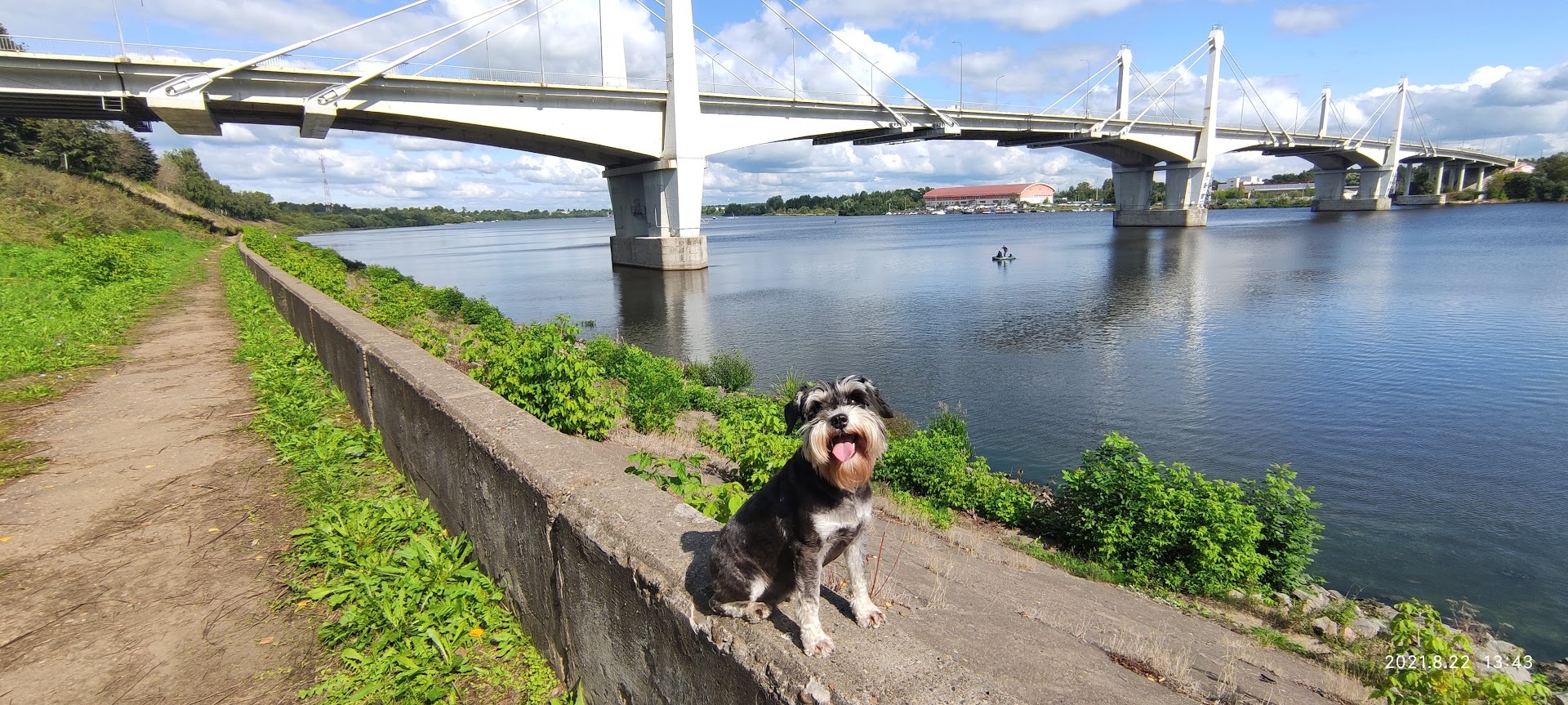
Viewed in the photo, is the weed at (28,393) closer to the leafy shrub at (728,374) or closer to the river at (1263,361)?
the leafy shrub at (728,374)

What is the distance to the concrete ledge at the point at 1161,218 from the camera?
7638 centimetres

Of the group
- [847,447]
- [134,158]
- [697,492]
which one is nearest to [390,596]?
[697,492]

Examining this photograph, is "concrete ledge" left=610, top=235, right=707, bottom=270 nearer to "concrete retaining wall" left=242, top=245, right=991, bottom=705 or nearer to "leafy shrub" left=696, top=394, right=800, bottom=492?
"leafy shrub" left=696, top=394, right=800, bottom=492

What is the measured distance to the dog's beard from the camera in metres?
2.36

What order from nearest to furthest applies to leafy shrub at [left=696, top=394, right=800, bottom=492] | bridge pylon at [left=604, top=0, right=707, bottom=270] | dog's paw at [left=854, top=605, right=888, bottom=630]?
dog's paw at [left=854, top=605, right=888, bottom=630]
leafy shrub at [left=696, top=394, right=800, bottom=492]
bridge pylon at [left=604, top=0, right=707, bottom=270]

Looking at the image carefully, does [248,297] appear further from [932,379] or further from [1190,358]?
[1190,358]

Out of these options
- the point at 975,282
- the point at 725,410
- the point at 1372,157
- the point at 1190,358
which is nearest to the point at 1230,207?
the point at 1372,157

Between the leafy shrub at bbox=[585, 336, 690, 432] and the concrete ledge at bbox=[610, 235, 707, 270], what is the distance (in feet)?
93.3

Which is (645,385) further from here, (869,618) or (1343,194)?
(1343,194)

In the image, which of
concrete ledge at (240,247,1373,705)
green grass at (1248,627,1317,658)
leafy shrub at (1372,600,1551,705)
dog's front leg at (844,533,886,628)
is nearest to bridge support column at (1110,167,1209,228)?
green grass at (1248,627,1317,658)

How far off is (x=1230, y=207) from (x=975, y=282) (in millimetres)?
140354

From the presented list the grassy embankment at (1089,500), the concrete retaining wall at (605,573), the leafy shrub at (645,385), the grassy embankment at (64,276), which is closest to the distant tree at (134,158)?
the grassy embankment at (64,276)

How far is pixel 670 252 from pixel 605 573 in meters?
44.5

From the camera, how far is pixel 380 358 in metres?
5.79
